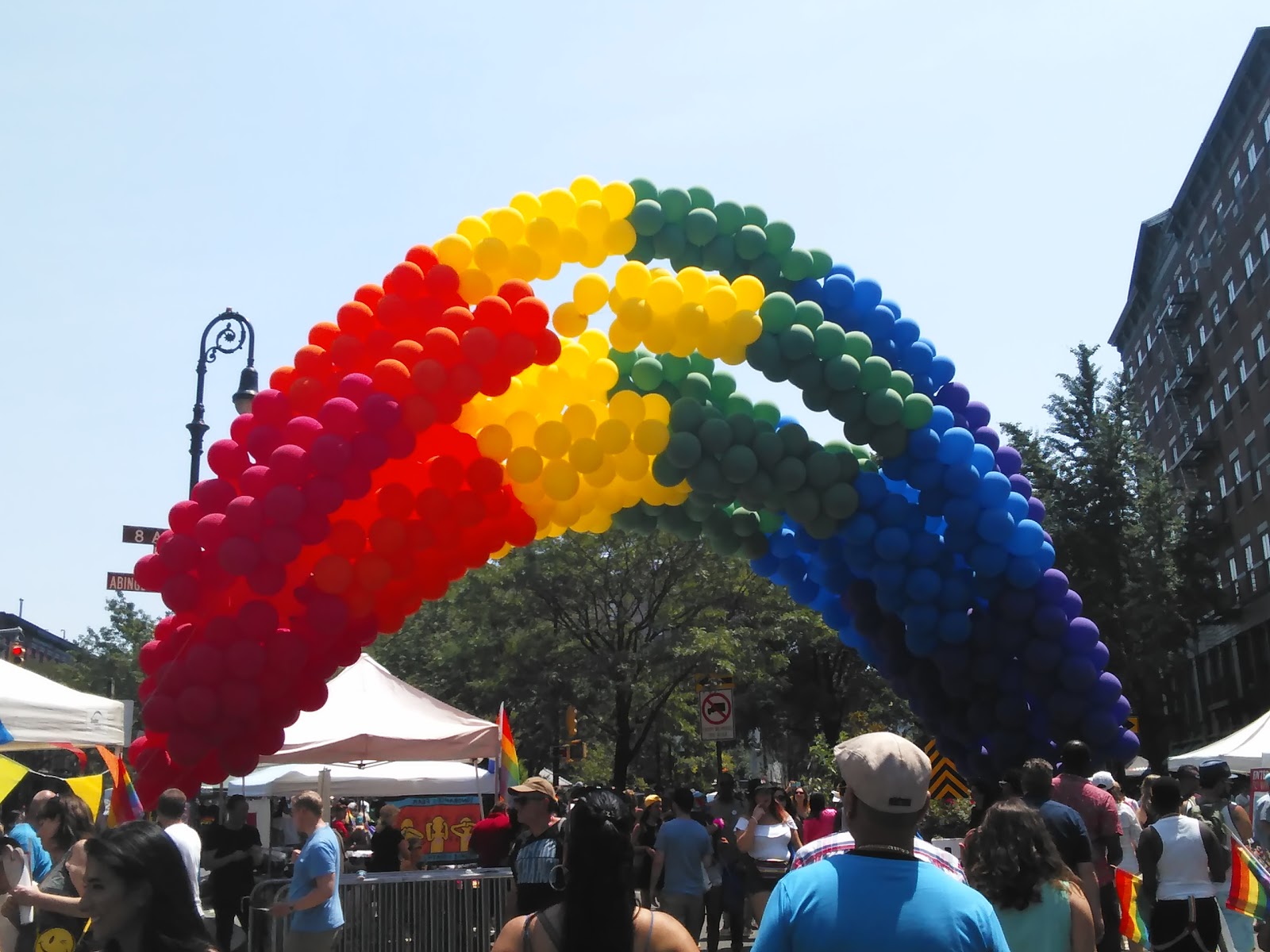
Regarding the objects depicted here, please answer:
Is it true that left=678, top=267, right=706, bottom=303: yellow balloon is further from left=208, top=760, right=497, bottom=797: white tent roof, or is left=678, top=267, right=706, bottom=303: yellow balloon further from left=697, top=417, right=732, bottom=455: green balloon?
left=208, top=760, right=497, bottom=797: white tent roof

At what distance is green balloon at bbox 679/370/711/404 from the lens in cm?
998

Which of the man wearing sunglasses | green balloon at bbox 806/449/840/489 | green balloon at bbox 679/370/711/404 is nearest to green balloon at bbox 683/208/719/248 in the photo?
green balloon at bbox 679/370/711/404

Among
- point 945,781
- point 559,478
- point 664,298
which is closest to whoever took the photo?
point 664,298

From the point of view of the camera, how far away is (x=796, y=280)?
1016 cm

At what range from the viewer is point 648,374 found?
32.8 feet

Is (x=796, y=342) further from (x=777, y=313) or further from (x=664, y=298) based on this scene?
(x=664, y=298)

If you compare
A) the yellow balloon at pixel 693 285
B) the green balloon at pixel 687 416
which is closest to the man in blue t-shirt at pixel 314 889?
the green balloon at pixel 687 416

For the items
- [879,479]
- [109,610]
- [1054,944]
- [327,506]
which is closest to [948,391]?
[879,479]

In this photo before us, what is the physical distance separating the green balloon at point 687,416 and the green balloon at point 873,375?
122 centimetres

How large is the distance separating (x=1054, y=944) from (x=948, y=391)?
21.8 ft

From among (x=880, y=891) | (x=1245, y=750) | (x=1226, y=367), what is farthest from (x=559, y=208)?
(x=1226, y=367)

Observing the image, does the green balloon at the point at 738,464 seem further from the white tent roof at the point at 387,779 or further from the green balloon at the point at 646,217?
the white tent roof at the point at 387,779

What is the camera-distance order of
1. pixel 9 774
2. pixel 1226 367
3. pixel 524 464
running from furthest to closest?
pixel 1226 367
pixel 524 464
pixel 9 774

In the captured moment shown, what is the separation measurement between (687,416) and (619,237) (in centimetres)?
144
